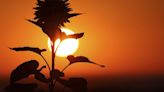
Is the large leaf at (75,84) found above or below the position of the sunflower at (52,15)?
below

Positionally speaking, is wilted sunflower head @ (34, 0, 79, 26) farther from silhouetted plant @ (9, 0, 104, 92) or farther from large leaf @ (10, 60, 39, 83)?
large leaf @ (10, 60, 39, 83)

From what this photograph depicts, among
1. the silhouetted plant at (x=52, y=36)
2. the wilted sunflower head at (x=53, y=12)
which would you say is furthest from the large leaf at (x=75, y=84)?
the wilted sunflower head at (x=53, y=12)

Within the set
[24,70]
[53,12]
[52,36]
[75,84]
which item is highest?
[53,12]

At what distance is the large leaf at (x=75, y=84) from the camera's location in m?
4.50

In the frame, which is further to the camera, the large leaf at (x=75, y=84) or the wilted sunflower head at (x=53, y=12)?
the large leaf at (x=75, y=84)

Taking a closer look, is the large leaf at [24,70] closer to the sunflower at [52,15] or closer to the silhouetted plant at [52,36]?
the silhouetted plant at [52,36]

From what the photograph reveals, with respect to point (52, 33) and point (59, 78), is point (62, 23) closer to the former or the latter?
point (52, 33)

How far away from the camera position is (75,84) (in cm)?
455

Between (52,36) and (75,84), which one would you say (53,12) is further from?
(75,84)

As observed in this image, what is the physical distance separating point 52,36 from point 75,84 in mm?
528

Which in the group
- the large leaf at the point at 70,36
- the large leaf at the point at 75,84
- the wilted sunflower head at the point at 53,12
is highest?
the wilted sunflower head at the point at 53,12

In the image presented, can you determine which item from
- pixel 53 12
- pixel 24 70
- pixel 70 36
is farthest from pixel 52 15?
pixel 24 70

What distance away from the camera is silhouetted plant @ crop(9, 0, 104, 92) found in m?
4.36

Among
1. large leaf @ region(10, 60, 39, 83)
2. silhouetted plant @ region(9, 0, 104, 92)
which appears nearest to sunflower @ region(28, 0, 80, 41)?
silhouetted plant @ region(9, 0, 104, 92)
